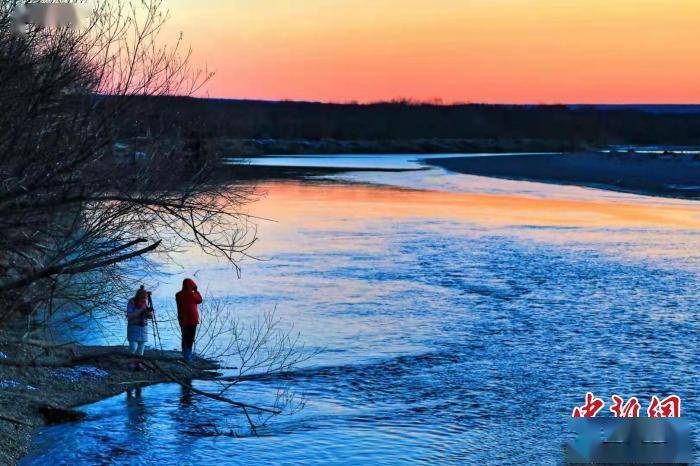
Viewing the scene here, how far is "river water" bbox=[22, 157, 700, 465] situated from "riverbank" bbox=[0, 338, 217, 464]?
0.91 feet

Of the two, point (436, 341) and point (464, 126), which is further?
point (464, 126)

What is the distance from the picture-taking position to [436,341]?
17.7m

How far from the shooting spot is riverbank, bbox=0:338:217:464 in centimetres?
1216

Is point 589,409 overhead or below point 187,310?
below

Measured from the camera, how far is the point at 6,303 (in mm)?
10031

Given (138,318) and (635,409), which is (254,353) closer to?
(138,318)

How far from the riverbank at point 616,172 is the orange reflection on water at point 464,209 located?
850 centimetres

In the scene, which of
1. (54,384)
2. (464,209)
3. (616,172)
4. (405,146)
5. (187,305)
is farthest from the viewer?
(405,146)

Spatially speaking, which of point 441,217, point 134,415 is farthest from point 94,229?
point 441,217

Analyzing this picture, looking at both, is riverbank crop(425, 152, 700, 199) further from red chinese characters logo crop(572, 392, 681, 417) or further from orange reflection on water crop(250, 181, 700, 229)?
red chinese characters logo crop(572, 392, 681, 417)

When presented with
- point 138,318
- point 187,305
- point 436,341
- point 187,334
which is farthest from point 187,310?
point 436,341

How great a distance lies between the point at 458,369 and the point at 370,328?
336 cm

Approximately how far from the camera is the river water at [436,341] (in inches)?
483

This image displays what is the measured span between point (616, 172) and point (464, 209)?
28842 millimetres
